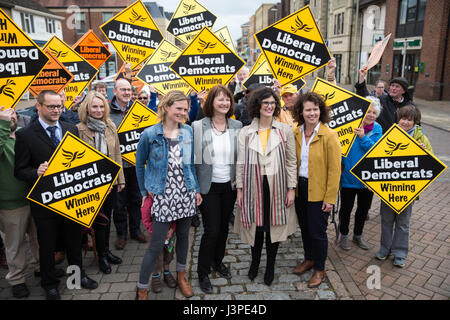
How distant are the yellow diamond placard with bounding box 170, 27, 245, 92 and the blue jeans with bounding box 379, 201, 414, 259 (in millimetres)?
2942

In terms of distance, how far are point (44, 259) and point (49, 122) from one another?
147cm

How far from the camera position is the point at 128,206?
200 inches

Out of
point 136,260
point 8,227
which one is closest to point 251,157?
point 136,260

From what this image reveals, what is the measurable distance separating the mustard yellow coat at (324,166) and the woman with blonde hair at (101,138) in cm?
242

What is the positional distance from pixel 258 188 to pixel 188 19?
520 cm

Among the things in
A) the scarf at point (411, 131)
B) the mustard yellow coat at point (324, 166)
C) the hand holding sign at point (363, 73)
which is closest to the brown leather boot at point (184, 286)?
the mustard yellow coat at point (324, 166)

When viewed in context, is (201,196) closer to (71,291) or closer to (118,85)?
(71,291)

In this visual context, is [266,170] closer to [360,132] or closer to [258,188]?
[258,188]

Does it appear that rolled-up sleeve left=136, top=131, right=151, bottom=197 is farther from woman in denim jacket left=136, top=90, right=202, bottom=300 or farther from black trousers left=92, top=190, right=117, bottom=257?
black trousers left=92, top=190, right=117, bottom=257

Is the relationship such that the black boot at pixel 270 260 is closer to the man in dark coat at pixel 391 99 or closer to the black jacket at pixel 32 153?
the black jacket at pixel 32 153

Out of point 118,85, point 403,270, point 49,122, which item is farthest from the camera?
point 118,85

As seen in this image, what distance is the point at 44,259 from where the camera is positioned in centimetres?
363

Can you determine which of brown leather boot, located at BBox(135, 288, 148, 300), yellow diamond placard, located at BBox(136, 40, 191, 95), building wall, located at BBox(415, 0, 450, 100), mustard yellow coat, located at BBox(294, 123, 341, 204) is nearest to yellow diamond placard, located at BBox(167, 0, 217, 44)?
yellow diamond placard, located at BBox(136, 40, 191, 95)

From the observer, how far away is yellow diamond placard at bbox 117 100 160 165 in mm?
4770
